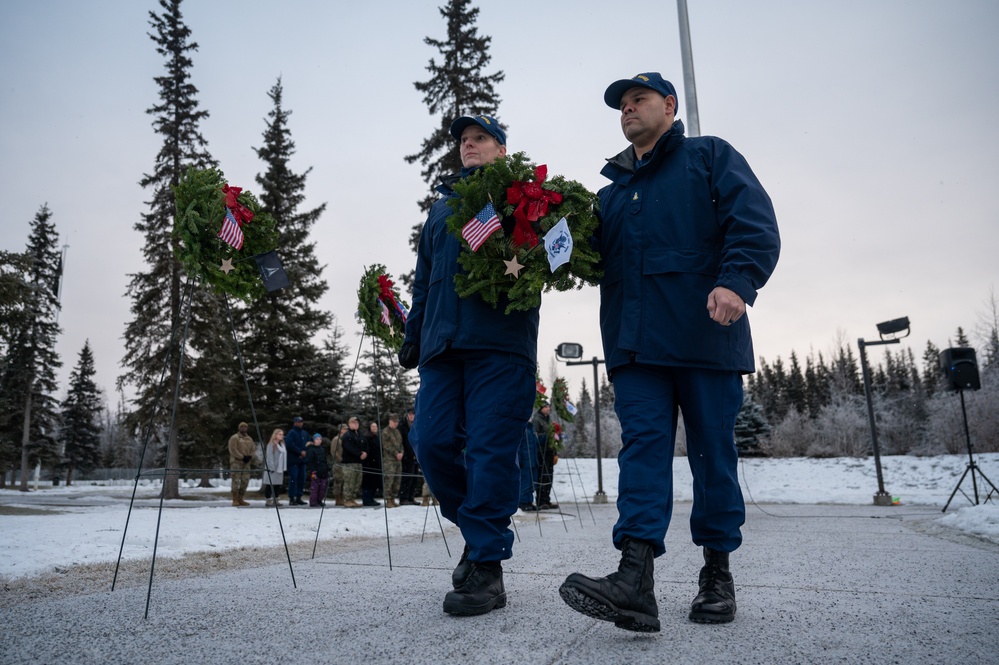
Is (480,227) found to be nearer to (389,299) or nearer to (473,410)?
(473,410)

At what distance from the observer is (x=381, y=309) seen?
5.53 meters

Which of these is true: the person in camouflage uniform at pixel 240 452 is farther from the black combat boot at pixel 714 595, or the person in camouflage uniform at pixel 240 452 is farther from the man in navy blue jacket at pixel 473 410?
the black combat boot at pixel 714 595

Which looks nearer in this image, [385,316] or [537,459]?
[385,316]

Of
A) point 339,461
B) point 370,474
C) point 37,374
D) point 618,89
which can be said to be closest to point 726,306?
point 618,89

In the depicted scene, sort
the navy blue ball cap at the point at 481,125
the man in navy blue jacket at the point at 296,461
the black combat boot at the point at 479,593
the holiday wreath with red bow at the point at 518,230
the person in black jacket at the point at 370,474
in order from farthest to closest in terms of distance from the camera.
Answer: the man in navy blue jacket at the point at 296,461, the person in black jacket at the point at 370,474, the navy blue ball cap at the point at 481,125, the holiday wreath with red bow at the point at 518,230, the black combat boot at the point at 479,593

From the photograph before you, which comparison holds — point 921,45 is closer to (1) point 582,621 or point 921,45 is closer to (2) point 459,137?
(2) point 459,137

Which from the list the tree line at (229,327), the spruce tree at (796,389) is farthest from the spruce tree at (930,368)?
the tree line at (229,327)

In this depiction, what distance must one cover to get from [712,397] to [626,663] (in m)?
1.20

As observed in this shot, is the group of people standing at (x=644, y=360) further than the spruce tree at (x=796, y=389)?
No

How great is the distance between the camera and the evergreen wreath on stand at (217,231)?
142 inches

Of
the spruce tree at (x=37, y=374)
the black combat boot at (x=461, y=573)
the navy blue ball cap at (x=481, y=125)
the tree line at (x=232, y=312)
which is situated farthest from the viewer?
the spruce tree at (x=37, y=374)

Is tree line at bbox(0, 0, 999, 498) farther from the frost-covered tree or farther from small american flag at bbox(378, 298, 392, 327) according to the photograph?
small american flag at bbox(378, 298, 392, 327)

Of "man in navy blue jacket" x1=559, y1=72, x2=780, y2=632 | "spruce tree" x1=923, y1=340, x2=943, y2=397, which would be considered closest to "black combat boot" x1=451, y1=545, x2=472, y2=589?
"man in navy blue jacket" x1=559, y1=72, x2=780, y2=632

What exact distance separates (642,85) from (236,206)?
2311 millimetres
